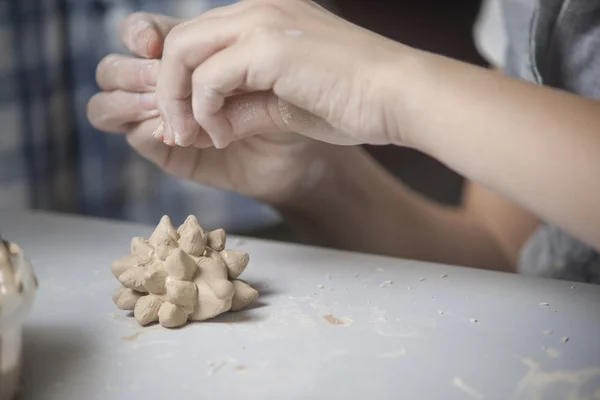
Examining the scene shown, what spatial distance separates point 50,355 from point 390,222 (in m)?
0.57

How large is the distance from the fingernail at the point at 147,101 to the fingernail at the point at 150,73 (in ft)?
0.07

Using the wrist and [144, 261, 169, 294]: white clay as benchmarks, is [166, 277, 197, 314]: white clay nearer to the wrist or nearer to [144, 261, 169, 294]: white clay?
[144, 261, 169, 294]: white clay

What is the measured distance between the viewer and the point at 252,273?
62cm

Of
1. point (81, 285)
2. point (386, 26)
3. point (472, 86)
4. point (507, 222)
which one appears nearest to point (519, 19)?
point (507, 222)

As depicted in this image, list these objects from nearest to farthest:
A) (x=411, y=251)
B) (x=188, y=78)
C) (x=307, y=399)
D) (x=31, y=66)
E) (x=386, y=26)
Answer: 1. (x=307, y=399)
2. (x=188, y=78)
3. (x=411, y=251)
4. (x=31, y=66)
5. (x=386, y=26)

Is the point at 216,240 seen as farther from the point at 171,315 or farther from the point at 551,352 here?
the point at 551,352

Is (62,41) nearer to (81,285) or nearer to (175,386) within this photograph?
(81,285)

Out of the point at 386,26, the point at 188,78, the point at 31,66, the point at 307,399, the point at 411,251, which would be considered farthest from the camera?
the point at 386,26

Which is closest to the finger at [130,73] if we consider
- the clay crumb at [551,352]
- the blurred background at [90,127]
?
the clay crumb at [551,352]

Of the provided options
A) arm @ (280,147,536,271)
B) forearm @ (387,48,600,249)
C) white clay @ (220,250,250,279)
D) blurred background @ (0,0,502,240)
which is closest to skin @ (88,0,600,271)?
forearm @ (387,48,600,249)

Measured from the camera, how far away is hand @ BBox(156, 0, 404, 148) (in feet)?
1.66

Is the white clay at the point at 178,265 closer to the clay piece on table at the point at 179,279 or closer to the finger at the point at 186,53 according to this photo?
the clay piece on table at the point at 179,279

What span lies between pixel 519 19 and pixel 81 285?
609 mm

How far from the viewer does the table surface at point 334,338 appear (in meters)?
0.44
